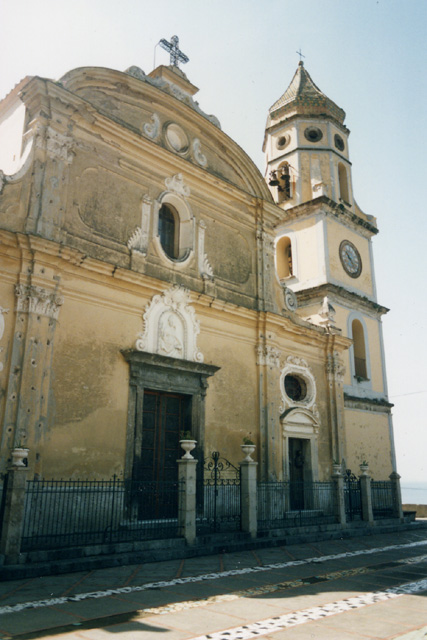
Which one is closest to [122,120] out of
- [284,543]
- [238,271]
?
[238,271]

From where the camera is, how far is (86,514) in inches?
410

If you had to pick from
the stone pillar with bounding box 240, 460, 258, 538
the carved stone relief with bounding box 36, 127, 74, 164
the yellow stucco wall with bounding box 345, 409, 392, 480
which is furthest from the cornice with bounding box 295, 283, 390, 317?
the carved stone relief with bounding box 36, 127, 74, 164

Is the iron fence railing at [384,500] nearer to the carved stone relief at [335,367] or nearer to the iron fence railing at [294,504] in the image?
the iron fence railing at [294,504]

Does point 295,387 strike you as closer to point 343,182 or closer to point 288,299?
point 288,299

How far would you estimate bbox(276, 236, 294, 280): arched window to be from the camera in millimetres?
23391

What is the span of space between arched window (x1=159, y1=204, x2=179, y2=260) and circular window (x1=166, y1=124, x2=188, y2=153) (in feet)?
5.94

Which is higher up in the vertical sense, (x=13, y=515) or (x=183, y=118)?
(x=183, y=118)

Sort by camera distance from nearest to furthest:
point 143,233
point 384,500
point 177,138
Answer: point 143,233 → point 177,138 → point 384,500

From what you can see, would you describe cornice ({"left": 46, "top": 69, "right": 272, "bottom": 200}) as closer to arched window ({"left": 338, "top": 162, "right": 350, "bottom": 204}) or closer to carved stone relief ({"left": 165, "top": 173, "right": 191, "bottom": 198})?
carved stone relief ({"left": 165, "top": 173, "right": 191, "bottom": 198})

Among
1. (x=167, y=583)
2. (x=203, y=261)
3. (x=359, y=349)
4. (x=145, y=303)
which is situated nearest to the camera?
(x=167, y=583)

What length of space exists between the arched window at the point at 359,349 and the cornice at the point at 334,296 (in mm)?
808

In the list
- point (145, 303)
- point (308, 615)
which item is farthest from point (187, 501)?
point (145, 303)

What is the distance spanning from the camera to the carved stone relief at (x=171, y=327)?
12.8 meters

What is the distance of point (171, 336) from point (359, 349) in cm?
1157
